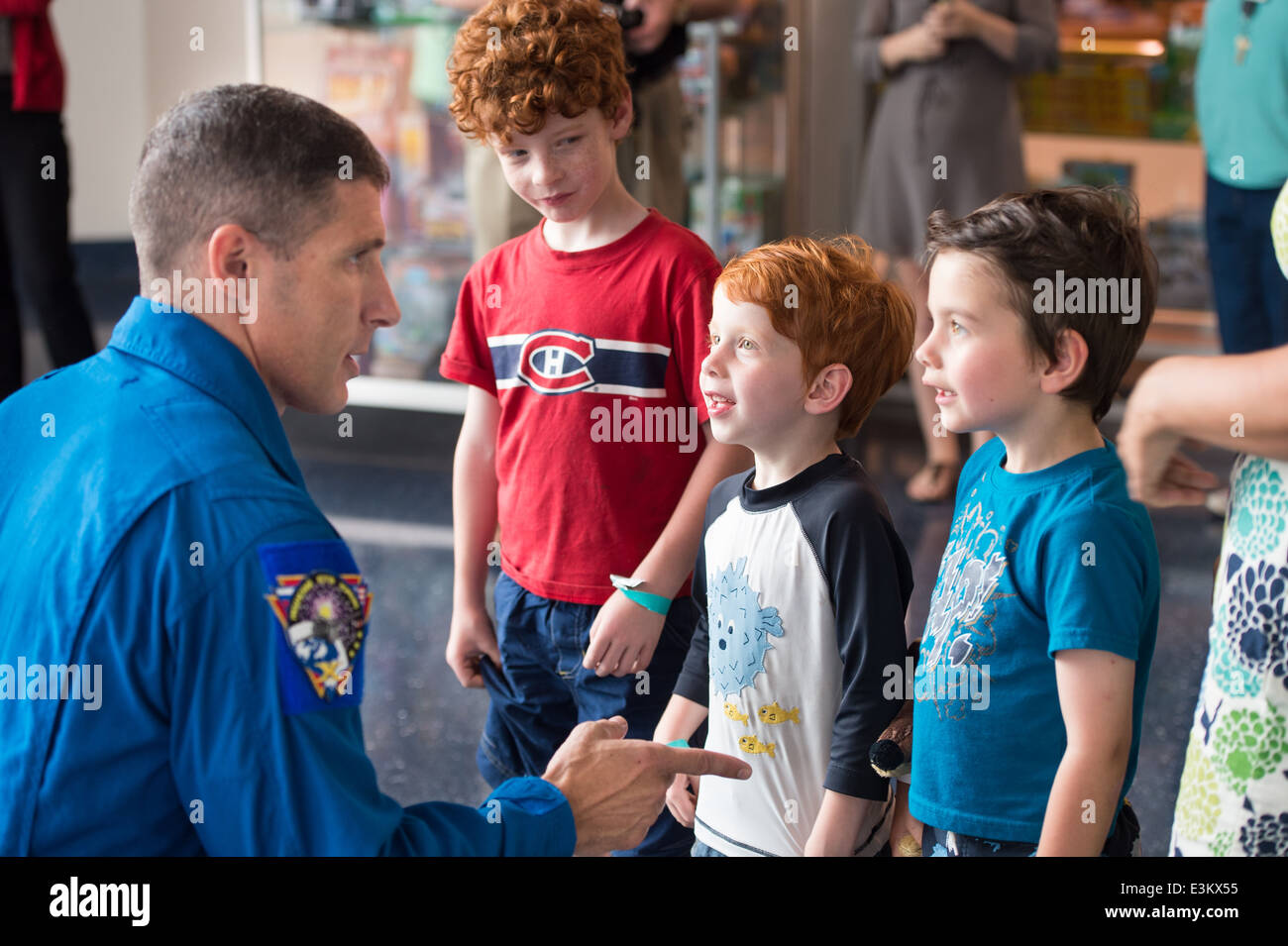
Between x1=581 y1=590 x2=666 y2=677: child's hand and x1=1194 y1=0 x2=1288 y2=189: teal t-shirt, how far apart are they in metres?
2.48

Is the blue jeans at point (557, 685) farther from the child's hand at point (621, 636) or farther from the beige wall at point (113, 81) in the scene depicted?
the beige wall at point (113, 81)

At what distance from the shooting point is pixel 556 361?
1.66m

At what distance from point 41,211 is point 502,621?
2812 mm

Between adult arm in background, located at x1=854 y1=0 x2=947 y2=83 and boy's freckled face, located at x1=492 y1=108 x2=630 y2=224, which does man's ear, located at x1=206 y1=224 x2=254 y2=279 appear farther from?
adult arm in background, located at x1=854 y1=0 x2=947 y2=83

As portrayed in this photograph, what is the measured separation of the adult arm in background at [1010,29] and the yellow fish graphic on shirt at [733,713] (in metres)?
2.86

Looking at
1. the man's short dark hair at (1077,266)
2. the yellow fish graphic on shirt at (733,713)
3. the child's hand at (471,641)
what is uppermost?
the man's short dark hair at (1077,266)

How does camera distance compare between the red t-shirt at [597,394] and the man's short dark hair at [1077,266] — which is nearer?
the man's short dark hair at [1077,266]

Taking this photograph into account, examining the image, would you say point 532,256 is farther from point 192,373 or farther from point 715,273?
point 192,373

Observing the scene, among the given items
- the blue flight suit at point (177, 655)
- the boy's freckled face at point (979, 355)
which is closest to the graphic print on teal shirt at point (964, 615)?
the boy's freckled face at point (979, 355)

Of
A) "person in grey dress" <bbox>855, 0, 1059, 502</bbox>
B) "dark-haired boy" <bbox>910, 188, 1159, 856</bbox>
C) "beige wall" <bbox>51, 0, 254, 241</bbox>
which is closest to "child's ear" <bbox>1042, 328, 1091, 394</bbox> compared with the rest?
"dark-haired boy" <bbox>910, 188, 1159, 856</bbox>

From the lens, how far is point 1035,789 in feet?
4.00

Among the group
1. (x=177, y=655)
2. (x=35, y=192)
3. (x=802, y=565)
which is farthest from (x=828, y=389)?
(x=35, y=192)

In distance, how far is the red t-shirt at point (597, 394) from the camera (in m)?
1.61

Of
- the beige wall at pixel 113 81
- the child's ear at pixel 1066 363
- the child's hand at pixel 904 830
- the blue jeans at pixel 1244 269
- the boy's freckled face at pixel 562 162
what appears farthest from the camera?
the beige wall at pixel 113 81
